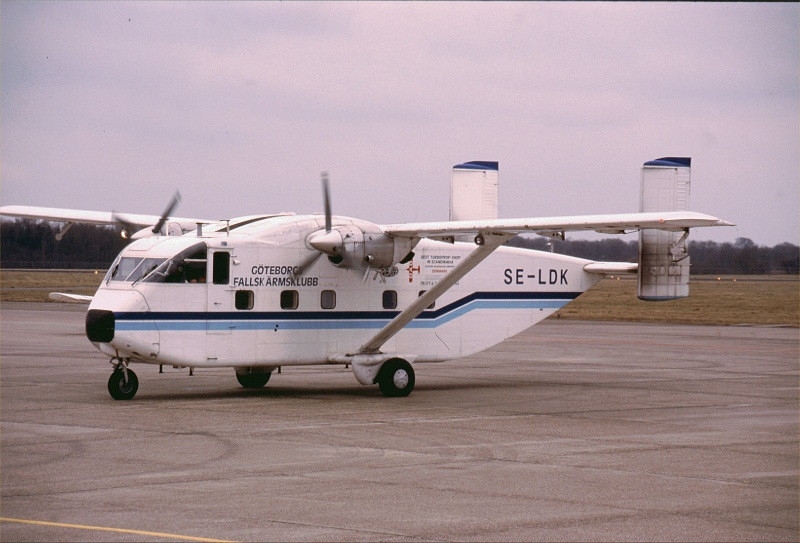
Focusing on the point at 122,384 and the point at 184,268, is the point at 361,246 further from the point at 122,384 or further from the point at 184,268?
the point at 122,384

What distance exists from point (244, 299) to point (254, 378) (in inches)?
96.3

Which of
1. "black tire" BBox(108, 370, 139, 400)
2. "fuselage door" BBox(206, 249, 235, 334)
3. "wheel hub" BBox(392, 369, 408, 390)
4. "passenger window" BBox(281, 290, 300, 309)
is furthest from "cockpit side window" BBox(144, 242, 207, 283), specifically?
"wheel hub" BBox(392, 369, 408, 390)

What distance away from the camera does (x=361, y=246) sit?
67.2 ft

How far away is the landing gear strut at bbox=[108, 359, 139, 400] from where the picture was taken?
19172mm

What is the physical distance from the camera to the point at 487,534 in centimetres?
942

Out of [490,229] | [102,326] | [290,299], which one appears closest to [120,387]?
[102,326]

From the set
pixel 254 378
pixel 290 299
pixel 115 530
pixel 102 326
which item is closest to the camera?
pixel 115 530

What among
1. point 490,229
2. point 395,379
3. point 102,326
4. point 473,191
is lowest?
point 395,379

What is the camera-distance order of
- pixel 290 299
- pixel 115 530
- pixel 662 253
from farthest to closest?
pixel 662 253
pixel 290 299
pixel 115 530

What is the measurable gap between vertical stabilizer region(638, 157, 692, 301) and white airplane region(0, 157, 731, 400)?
0.03 m

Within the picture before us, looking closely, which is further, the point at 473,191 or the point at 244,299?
the point at 473,191

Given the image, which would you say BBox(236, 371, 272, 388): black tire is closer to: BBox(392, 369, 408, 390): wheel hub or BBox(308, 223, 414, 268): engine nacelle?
BBox(392, 369, 408, 390): wheel hub

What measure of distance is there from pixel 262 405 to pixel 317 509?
8.76 meters

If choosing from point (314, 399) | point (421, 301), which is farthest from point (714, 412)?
point (314, 399)
